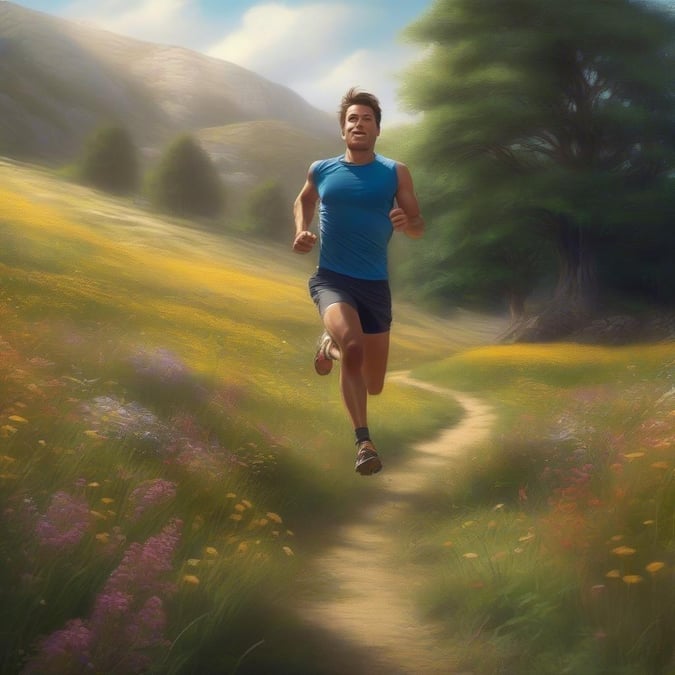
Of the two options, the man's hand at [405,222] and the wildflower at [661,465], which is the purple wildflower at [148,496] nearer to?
the man's hand at [405,222]

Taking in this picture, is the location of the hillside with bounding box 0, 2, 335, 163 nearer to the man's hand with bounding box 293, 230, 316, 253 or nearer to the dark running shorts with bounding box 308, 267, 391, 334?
the dark running shorts with bounding box 308, 267, 391, 334

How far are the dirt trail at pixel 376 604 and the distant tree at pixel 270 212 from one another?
3645 centimetres

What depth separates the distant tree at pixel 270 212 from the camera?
150 ft

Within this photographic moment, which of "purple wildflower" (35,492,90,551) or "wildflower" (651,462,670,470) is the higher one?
"wildflower" (651,462,670,470)

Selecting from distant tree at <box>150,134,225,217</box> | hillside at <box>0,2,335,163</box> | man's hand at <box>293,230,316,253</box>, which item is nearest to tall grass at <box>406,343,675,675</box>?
man's hand at <box>293,230,316,253</box>

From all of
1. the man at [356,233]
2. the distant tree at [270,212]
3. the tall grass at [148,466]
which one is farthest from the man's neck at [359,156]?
the distant tree at [270,212]

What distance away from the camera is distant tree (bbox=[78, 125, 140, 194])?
42.2 m

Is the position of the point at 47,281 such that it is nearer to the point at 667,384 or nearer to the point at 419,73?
the point at 667,384

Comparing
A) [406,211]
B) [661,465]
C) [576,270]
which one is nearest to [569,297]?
[576,270]

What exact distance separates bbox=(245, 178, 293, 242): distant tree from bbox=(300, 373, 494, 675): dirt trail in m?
36.4

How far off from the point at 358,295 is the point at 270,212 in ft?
134

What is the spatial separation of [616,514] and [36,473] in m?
3.36

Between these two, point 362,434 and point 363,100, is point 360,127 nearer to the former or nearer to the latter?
point 363,100

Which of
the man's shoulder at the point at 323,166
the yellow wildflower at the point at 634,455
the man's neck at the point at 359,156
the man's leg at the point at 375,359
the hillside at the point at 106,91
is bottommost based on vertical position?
the yellow wildflower at the point at 634,455
